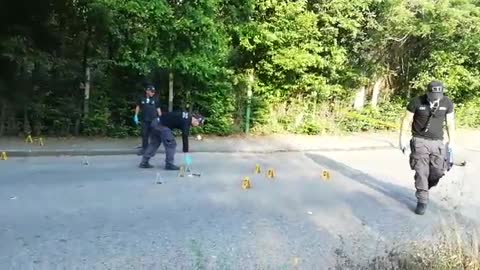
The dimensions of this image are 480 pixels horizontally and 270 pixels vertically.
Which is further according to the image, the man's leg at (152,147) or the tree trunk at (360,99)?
the tree trunk at (360,99)

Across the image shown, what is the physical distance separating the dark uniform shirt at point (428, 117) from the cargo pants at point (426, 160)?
87 millimetres

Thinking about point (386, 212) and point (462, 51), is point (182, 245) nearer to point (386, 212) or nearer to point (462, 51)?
point (386, 212)

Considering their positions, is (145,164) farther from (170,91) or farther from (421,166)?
(170,91)

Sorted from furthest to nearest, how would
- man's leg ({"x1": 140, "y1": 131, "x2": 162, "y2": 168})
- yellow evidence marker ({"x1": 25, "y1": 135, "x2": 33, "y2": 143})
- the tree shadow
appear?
1. yellow evidence marker ({"x1": 25, "y1": 135, "x2": 33, "y2": 143})
2. man's leg ({"x1": 140, "y1": 131, "x2": 162, "y2": 168})
3. the tree shadow

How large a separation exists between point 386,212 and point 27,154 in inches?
326

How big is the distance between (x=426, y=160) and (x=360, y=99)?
1546 centimetres

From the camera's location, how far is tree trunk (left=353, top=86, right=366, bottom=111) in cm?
2277

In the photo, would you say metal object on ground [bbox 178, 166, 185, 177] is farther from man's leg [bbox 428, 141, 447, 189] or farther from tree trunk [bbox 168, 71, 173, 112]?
tree trunk [bbox 168, 71, 173, 112]

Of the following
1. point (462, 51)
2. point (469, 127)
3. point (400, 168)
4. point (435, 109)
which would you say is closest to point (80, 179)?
point (435, 109)

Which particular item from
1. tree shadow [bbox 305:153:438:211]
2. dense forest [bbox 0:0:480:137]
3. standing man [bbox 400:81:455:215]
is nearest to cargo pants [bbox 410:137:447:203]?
standing man [bbox 400:81:455:215]

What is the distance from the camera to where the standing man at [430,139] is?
26.1ft

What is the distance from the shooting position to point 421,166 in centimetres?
797

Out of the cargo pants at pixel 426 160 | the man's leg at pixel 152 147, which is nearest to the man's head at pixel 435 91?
the cargo pants at pixel 426 160

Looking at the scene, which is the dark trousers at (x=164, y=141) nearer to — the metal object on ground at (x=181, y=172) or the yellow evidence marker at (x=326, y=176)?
the metal object on ground at (x=181, y=172)
